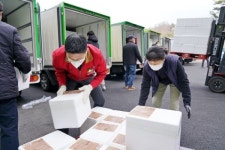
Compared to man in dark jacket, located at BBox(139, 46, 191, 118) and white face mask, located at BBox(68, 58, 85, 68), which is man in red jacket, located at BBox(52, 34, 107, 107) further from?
man in dark jacket, located at BBox(139, 46, 191, 118)

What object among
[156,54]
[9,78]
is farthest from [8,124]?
[156,54]

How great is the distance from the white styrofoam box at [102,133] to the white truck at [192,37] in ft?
14.9

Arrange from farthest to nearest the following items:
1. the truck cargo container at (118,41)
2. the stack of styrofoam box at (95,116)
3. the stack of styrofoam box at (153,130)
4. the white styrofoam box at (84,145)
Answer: the truck cargo container at (118,41)
the stack of styrofoam box at (95,116)
the white styrofoam box at (84,145)
the stack of styrofoam box at (153,130)

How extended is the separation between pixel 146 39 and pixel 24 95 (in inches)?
227

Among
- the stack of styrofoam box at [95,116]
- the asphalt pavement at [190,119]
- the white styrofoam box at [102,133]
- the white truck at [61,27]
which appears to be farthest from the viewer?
the white truck at [61,27]

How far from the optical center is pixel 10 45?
1548 millimetres

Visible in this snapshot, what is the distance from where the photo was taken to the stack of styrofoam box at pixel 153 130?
1260 millimetres

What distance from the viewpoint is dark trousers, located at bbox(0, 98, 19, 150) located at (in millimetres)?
1574

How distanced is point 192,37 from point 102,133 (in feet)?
17.4

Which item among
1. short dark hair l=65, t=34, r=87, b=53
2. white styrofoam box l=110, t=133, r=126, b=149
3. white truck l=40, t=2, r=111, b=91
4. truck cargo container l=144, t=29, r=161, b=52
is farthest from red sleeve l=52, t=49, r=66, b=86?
truck cargo container l=144, t=29, r=161, b=52

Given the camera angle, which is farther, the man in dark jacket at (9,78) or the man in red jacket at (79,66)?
the man in red jacket at (79,66)

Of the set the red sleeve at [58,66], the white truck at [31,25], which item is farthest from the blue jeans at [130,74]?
the red sleeve at [58,66]

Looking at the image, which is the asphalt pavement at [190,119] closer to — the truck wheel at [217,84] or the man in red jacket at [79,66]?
the truck wheel at [217,84]

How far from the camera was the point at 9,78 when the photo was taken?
1563 mm
